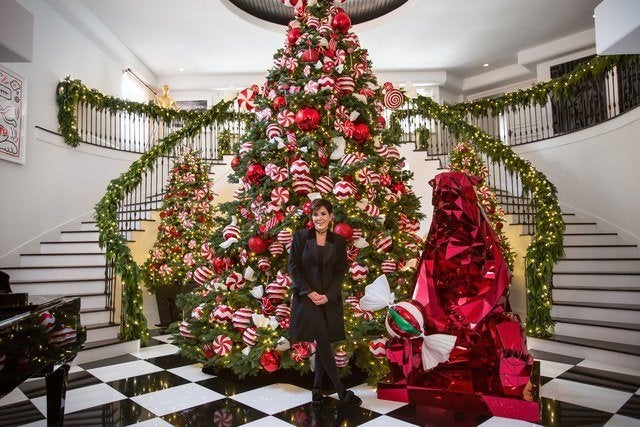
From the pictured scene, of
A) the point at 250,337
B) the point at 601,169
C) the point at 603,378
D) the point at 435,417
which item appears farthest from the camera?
the point at 601,169

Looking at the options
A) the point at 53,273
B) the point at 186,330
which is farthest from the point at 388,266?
the point at 53,273

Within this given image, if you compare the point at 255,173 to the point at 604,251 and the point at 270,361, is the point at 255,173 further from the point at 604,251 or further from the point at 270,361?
the point at 604,251

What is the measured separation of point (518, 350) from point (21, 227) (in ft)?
21.1

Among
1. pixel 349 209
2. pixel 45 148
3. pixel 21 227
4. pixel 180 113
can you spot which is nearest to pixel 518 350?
pixel 349 209

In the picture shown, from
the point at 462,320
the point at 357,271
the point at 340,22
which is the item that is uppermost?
the point at 340,22

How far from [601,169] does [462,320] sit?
5737 mm

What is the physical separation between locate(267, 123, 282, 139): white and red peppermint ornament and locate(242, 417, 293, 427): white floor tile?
6.91 ft

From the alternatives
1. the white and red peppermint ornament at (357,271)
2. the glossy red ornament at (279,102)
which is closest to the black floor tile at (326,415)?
the white and red peppermint ornament at (357,271)

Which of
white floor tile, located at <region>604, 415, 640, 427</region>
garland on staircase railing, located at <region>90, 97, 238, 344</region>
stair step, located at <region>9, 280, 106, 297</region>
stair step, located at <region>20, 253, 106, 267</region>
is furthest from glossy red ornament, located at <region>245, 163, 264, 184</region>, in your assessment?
stair step, located at <region>20, 253, 106, 267</region>

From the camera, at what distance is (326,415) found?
8.19 feet

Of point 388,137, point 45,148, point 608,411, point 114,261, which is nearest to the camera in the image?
point 608,411

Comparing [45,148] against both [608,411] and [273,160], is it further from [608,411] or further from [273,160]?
[608,411]

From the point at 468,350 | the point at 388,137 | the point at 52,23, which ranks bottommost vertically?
the point at 468,350

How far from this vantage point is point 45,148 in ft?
21.3
